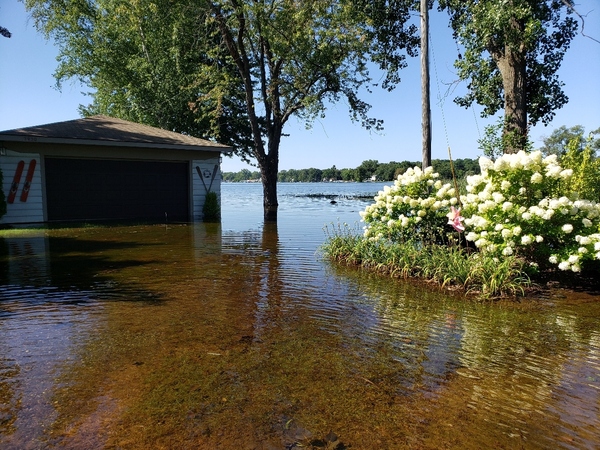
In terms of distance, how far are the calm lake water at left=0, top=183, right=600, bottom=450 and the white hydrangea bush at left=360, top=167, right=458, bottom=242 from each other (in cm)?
140

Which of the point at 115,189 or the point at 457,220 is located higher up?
the point at 115,189

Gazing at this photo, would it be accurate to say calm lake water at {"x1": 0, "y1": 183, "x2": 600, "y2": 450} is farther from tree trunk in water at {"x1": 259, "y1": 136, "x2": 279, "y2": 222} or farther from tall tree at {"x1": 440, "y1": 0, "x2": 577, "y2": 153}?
tree trunk in water at {"x1": 259, "y1": 136, "x2": 279, "y2": 222}

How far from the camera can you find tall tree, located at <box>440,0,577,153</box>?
959 cm

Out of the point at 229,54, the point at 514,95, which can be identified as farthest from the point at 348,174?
the point at 514,95

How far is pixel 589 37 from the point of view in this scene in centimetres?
995

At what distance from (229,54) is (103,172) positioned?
9.76 m

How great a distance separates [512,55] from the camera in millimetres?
10594

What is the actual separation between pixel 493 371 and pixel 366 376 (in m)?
1.10

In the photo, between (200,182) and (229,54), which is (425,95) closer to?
(200,182)

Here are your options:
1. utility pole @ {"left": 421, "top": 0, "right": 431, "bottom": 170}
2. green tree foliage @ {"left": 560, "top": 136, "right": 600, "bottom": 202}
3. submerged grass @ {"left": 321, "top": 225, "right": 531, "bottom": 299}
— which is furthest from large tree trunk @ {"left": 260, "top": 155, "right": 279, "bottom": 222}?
green tree foliage @ {"left": 560, "top": 136, "right": 600, "bottom": 202}

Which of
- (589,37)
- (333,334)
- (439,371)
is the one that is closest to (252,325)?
(333,334)

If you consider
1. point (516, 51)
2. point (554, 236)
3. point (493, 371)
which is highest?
point (516, 51)

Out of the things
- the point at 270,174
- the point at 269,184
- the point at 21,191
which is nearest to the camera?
the point at 21,191

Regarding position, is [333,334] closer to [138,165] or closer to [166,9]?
[138,165]
